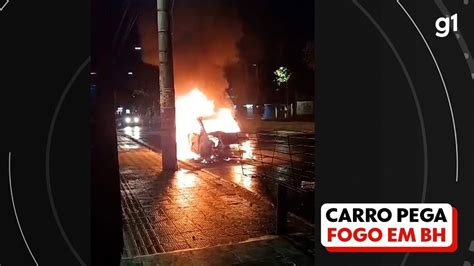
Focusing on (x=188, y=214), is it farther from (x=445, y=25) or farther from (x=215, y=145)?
(x=215, y=145)

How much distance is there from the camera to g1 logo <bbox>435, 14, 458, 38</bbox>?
3.29m

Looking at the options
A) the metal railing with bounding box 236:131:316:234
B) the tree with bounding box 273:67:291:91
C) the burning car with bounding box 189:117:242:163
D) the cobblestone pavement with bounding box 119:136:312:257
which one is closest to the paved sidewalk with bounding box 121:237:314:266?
the cobblestone pavement with bounding box 119:136:312:257

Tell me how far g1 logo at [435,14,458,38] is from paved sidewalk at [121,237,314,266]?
2501 mm

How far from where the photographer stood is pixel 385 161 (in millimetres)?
3422

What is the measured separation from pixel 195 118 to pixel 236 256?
32.8 ft

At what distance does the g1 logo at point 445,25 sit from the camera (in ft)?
10.8

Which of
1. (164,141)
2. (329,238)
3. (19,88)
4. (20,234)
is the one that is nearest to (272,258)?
(329,238)

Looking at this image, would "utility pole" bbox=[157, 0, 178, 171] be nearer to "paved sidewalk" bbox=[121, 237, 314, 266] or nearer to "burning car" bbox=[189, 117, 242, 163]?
"burning car" bbox=[189, 117, 242, 163]

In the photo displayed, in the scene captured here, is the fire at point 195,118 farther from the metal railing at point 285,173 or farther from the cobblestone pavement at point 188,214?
the cobblestone pavement at point 188,214

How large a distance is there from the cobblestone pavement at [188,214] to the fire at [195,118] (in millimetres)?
3718

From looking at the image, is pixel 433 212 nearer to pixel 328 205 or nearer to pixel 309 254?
pixel 328 205

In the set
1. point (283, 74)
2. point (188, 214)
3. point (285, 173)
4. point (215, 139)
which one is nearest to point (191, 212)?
point (188, 214)

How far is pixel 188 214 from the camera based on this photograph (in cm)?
646

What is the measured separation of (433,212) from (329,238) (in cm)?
87
